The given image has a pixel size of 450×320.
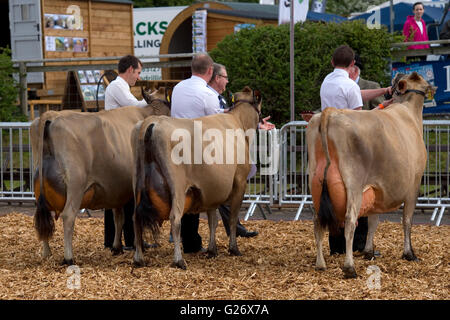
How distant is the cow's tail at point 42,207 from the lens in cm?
728

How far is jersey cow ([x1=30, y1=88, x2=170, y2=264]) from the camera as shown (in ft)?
23.8

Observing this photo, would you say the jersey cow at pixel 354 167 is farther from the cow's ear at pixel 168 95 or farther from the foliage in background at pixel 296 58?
the foliage in background at pixel 296 58

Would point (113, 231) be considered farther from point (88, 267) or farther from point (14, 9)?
point (14, 9)

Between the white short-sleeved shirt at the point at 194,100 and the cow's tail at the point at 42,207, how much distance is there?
1.40m

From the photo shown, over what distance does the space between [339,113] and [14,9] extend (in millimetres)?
16239

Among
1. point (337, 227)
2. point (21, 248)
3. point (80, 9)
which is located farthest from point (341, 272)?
point (80, 9)

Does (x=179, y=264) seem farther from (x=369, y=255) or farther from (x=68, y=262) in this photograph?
(x=369, y=255)

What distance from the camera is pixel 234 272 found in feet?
23.1

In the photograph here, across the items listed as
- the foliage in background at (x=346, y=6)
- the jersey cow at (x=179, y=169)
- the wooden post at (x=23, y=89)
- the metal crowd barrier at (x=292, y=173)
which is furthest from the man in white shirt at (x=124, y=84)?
the foliage in background at (x=346, y=6)

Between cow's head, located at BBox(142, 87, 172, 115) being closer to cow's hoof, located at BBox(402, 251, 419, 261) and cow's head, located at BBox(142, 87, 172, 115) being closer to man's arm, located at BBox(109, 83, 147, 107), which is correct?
man's arm, located at BBox(109, 83, 147, 107)

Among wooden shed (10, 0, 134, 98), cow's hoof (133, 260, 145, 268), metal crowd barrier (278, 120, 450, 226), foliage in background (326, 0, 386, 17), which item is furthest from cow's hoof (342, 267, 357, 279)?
foliage in background (326, 0, 386, 17)

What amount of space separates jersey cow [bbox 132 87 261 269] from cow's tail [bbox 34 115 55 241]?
2.95 ft

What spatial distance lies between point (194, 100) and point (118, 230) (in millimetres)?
1593

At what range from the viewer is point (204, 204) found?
24.2 ft
